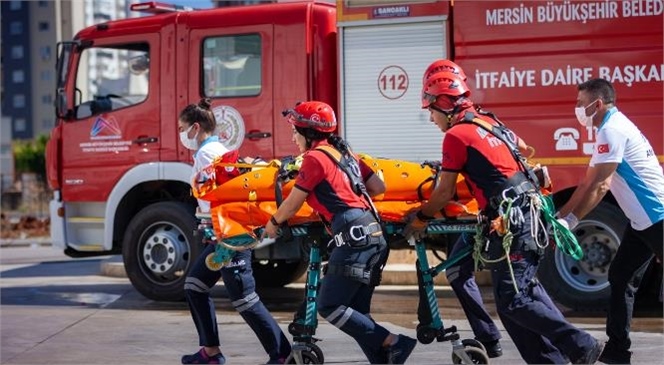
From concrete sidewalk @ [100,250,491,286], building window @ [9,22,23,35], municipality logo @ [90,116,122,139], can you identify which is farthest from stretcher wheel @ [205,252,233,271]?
building window @ [9,22,23,35]

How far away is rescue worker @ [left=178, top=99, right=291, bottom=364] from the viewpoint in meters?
7.08

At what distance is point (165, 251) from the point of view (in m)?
11.3

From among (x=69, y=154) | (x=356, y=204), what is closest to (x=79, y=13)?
(x=69, y=154)

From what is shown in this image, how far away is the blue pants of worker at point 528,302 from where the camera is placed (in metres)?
6.04

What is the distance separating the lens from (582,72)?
9.91 meters

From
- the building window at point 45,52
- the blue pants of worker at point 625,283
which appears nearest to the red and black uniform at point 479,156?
the blue pants of worker at point 625,283

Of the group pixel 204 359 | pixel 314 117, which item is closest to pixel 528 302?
pixel 314 117

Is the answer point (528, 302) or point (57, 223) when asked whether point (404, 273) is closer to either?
point (57, 223)

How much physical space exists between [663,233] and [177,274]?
18.9 feet

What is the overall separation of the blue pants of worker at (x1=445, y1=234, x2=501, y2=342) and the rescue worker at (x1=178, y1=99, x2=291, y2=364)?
1195 mm

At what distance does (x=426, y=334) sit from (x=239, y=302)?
4.13 ft

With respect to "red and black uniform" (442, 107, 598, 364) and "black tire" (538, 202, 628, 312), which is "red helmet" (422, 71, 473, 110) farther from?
"black tire" (538, 202, 628, 312)

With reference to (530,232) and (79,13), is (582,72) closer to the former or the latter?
(530,232)

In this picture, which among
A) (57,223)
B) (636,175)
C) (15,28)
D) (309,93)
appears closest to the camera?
(636,175)
